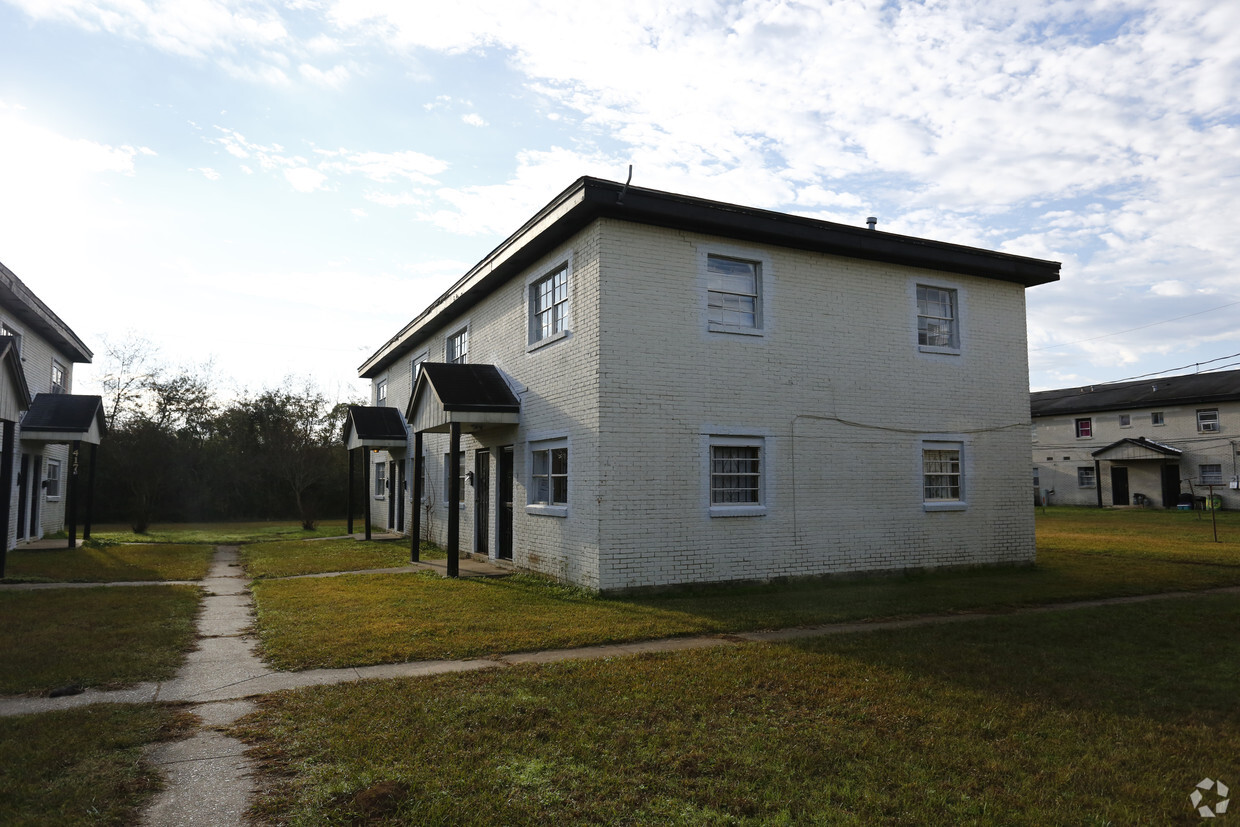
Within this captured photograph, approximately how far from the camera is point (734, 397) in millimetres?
12328

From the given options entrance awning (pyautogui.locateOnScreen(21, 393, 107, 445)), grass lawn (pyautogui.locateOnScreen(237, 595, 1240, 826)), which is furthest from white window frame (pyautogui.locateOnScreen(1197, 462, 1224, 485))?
entrance awning (pyautogui.locateOnScreen(21, 393, 107, 445))

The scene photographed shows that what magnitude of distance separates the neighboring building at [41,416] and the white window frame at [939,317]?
17.6 metres

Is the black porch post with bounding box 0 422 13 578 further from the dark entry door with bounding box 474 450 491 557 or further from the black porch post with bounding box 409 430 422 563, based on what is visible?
the dark entry door with bounding box 474 450 491 557

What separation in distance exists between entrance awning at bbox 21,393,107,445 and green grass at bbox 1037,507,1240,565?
76.4ft

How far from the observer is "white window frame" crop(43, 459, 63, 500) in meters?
22.9

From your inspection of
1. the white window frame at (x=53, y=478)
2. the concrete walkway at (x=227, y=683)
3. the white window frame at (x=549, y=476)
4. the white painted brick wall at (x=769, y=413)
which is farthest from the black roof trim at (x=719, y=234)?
the white window frame at (x=53, y=478)

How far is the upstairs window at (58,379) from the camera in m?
22.8

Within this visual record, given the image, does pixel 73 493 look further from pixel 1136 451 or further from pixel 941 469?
pixel 1136 451

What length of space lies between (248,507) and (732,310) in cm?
3228

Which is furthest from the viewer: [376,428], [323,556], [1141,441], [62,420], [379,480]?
[1141,441]

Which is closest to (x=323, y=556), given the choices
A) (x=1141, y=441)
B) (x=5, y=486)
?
(x=5, y=486)

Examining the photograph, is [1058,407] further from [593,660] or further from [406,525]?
[593,660]

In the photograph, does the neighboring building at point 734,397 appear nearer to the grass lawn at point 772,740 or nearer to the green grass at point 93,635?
the grass lawn at point 772,740

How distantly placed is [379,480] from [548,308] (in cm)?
1728
